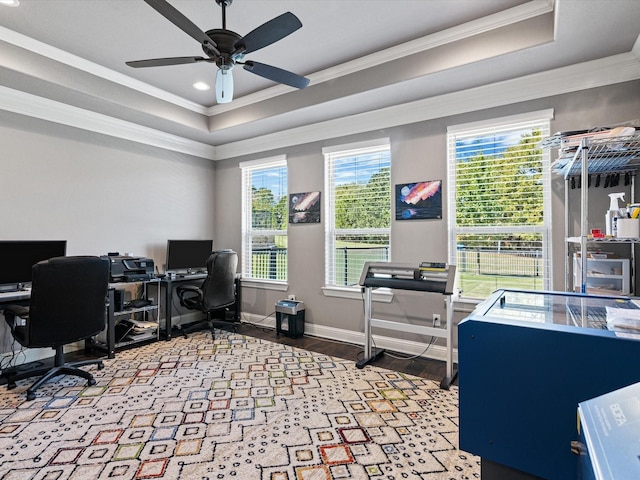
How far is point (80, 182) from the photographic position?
3900 mm

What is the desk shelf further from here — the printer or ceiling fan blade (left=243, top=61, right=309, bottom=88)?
ceiling fan blade (left=243, top=61, right=309, bottom=88)

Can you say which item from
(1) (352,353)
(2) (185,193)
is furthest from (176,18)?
(2) (185,193)

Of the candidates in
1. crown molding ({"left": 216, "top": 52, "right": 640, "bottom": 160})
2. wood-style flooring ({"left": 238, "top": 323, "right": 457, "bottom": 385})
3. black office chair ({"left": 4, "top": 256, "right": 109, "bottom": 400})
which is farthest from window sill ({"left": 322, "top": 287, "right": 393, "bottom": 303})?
black office chair ({"left": 4, "top": 256, "right": 109, "bottom": 400})

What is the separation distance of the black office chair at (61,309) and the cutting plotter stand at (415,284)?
2.41 metres

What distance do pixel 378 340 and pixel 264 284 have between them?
1859 millimetres

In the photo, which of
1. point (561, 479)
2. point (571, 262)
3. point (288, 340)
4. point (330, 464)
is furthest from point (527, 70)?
point (288, 340)

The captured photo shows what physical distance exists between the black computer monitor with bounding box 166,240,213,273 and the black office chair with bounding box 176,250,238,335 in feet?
1.27

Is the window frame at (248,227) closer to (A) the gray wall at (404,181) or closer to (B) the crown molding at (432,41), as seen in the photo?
(A) the gray wall at (404,181)

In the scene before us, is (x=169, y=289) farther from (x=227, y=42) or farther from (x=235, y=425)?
(x=227, y=42)

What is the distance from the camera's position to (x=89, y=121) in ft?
12.9

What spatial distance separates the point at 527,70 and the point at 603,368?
280cm

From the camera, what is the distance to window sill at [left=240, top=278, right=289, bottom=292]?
474cm

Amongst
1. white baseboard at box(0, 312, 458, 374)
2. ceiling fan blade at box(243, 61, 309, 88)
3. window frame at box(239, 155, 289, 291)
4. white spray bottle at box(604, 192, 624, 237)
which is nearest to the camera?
white spray bottle at box(604, 192, 624, 237)

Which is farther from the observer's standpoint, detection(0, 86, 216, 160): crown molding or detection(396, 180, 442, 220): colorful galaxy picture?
detection(396, 180, 442, 220): colorful galaxy picture
